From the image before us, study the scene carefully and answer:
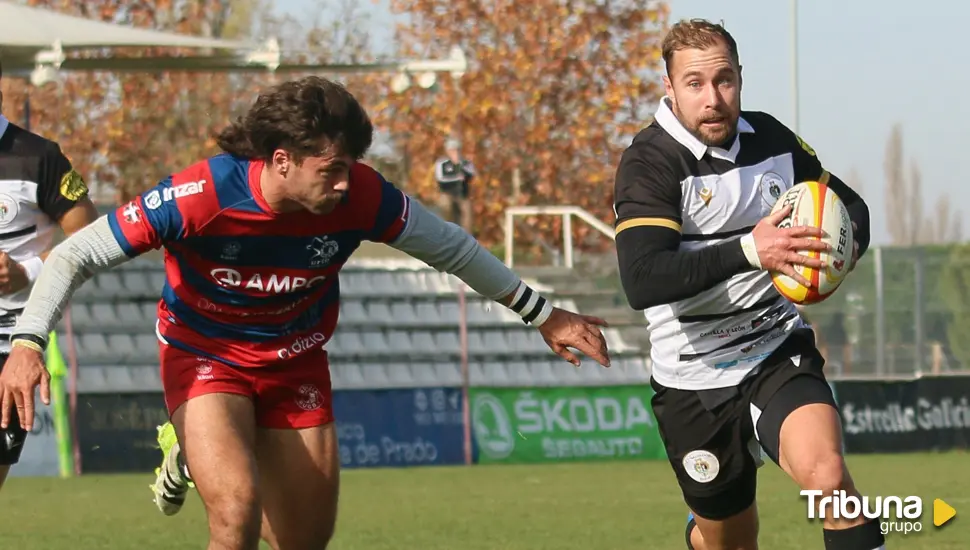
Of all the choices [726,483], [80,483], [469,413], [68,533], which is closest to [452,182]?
[469,413]

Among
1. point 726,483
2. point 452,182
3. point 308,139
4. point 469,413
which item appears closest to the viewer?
point 308,139

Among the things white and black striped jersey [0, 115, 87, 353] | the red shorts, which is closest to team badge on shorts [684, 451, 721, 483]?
the red shorts

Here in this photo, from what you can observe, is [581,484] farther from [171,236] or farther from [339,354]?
[171,236]

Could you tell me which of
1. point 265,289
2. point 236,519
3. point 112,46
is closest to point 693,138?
point 265,289

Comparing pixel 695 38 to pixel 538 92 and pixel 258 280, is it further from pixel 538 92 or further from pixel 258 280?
pixel 538 92

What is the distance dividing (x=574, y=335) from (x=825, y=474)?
107cm

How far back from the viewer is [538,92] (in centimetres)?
3153

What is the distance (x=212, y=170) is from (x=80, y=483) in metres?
11.1

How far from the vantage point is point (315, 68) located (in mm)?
20719

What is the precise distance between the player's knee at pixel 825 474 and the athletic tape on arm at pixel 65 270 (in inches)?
96.7

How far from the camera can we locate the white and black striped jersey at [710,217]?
6250 millimetres

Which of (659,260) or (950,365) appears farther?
(950,365)

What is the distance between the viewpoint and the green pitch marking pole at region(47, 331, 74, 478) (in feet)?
58.0

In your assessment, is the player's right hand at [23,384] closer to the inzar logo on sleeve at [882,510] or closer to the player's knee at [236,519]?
the player's knee at [236,519]
